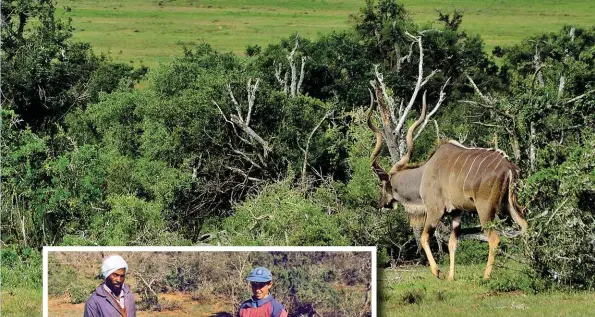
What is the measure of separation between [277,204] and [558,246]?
4.77m

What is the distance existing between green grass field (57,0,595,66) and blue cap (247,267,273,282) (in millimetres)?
35986

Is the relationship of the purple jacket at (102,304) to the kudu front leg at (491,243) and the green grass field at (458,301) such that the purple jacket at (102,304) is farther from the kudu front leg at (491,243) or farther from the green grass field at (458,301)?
the kudu front leg at (491,243)

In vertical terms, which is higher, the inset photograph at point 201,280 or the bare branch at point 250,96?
the inset photograph at point 201,280

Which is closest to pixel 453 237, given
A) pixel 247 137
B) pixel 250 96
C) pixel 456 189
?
pixel 456 189

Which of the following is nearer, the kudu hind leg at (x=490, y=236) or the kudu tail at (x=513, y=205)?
the kudu hind leg at (x=490, y=236)

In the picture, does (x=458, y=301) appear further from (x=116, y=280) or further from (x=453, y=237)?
(x=116, y=280)

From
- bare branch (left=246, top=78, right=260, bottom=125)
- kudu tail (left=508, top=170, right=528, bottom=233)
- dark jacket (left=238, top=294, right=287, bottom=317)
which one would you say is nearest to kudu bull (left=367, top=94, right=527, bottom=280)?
kudu tail (left=508, top=170, right=528, bottom=233)

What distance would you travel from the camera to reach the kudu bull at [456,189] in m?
9.02

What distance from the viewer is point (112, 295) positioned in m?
5.59

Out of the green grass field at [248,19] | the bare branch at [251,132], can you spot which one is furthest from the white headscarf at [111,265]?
the green grass field at [248,19]

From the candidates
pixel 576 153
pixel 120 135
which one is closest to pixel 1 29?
pixel 120 135

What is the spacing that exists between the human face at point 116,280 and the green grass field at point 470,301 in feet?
6.72

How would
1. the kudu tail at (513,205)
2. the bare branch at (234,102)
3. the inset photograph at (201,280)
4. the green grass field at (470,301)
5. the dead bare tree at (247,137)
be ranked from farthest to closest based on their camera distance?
the dead bare tree at (247,137)
the bare branch at (234,102)
the kudu tail at (513,205)
the green grass field at (470,301)
the inset photograph at (201,280)

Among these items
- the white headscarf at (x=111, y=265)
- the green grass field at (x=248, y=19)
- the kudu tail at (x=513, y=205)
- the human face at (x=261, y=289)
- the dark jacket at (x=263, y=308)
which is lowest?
the green grass field at (x=248, y=19)
